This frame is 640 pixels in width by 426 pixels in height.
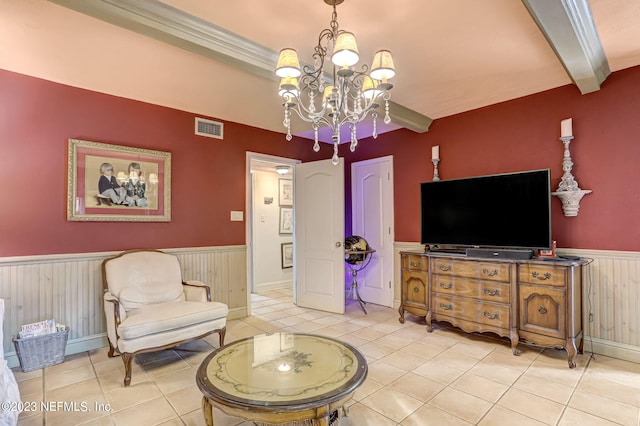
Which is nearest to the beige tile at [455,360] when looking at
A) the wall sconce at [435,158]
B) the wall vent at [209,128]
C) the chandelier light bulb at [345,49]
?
the wall sconce at [435,158]

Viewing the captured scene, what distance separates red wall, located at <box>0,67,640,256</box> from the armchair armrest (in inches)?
23.8

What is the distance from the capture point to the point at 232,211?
4.15 metres

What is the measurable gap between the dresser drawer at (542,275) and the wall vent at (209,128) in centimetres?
359

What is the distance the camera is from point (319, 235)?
446 cm

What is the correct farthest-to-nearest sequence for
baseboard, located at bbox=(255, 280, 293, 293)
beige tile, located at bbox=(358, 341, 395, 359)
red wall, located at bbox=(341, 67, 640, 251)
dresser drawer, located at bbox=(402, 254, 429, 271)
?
1. baseboard, located at bbox=(255, 280, 293, 293)
2. dresser drawer, located at bbox=(402, 254, 429, 271)
3. beige tile, located at bbox=(358, 341, 395, 359)
4. red wall, located at bbox=(341, 67, 640, 251)

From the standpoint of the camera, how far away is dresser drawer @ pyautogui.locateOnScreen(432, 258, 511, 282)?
3.06 meters

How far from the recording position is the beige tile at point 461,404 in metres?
2.04

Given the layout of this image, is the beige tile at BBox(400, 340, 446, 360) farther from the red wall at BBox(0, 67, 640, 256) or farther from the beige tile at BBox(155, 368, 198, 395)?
the beige tile at BBox(155, 368, 198, 395)

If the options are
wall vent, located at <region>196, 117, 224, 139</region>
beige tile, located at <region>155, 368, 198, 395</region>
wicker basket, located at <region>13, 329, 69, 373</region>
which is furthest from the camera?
wall vent, located at <region>196, 117, 224, 139</region>

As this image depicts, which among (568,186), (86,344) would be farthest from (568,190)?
(86,344)

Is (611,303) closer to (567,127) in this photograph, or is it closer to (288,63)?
(567,127)

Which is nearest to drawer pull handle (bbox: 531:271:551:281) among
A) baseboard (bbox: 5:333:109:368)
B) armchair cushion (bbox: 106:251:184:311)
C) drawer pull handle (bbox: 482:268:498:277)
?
drawer pull handle (bbox: 482:268:498:277)

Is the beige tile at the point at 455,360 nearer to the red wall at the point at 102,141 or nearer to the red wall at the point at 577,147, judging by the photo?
the red wall at the point at 577,147

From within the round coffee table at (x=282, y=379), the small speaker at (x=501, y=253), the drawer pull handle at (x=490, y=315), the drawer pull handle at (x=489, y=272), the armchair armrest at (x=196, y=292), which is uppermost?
the small speaker at (x=501, y=253)
